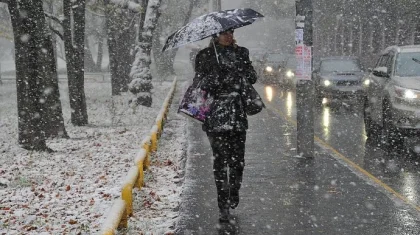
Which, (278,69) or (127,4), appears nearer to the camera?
(127,4)

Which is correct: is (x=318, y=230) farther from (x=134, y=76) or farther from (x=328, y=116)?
(x=134, y=76)

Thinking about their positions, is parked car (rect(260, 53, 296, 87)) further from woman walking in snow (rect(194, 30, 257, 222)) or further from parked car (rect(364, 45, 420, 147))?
woman walking in snow (rect(194, 30, 257, 222))

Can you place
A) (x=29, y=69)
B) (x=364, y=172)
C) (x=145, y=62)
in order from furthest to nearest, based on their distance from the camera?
(x=145, y=62)
(x=29, y=69)
(x=364, y=172)

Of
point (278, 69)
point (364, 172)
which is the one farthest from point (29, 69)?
Answer: point (278, 69)

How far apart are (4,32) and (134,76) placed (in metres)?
17.5

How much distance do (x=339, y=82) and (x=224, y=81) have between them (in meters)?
14.3

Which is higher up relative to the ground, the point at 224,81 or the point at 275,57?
the point at 224,81

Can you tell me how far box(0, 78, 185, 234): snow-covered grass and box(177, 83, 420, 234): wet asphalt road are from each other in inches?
13.4

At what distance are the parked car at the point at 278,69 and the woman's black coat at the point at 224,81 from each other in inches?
761

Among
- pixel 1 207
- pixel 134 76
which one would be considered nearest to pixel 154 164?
pixel 1 207

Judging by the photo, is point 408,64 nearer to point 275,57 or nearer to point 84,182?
point 84,182

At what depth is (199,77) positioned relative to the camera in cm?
629

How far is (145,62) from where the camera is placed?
789 inches

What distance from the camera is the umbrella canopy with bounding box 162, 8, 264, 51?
6133mm
